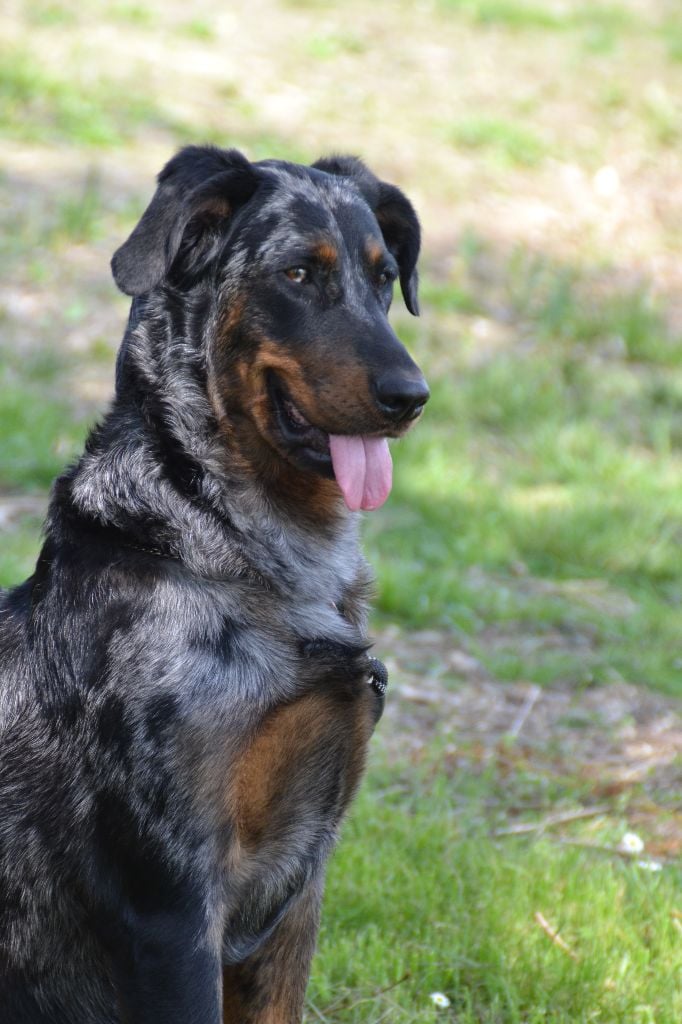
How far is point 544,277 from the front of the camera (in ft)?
31.0

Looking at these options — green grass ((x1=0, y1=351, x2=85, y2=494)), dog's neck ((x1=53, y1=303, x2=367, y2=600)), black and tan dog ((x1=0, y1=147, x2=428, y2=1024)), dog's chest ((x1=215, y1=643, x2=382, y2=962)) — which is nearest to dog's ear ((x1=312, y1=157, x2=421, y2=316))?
black and tan dog ((x1=0, y1=147, x2=428, y2=1024))

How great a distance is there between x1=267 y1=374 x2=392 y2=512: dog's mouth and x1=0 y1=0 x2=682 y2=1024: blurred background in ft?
4.49

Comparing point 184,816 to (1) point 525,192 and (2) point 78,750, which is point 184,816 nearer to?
(2) point 78,750

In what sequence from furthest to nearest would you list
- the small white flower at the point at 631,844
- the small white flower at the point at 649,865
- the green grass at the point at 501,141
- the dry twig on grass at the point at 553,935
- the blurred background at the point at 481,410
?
the green grass at the point at 501,141
the small white flower at the point at 631,844
the small white flower at the point at 649,865
the blurred background at the point at 481,410
the dry twig on grass at the point at 553,935

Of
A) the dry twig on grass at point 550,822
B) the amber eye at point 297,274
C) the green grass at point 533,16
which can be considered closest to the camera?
the amber eye at point 297,274

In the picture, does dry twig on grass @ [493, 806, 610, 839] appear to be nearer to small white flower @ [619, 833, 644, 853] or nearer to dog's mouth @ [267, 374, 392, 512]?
small white flower @ [619, 833, 644, 853]

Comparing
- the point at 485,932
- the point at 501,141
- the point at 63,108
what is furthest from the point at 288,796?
the point at 501,141

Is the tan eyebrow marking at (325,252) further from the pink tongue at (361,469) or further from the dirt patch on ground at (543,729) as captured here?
the dirt patch on ground at (543,729)

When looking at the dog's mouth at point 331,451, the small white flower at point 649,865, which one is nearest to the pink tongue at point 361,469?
the dog's mouth at point 331,451

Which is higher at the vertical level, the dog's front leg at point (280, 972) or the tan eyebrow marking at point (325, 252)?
the tan eyebrow marking at point (325, 252)

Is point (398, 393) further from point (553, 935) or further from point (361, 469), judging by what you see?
point (553, 935)

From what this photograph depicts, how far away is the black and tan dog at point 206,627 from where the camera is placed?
2.73 metres

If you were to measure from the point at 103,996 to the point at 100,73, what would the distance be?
28.3 ft

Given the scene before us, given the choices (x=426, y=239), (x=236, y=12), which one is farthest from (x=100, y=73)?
(x=426, y=239)
